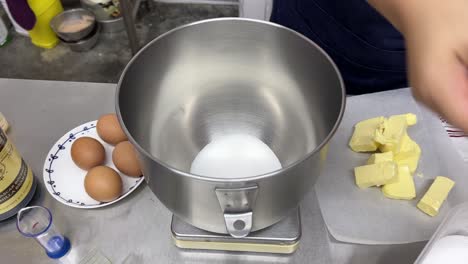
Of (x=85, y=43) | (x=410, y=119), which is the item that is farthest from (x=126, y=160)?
(x=85, y=43)

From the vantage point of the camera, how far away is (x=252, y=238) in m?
0.55

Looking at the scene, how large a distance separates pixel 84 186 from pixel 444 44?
51 cm

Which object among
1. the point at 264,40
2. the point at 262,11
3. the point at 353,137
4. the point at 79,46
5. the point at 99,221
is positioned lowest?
the point at 79,46

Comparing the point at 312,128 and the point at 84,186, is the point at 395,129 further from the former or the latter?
the point at 84,186

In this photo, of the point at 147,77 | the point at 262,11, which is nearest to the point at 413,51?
the point at 147,77

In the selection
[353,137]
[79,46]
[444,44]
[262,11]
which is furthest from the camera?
[79,46]

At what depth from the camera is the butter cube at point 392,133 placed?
2.16ft

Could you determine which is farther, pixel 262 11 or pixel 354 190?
pixel 262 11

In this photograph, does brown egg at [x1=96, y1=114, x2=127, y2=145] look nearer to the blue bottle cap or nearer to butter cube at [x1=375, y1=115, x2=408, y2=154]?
the blue bottle cap

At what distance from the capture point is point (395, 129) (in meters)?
0.67

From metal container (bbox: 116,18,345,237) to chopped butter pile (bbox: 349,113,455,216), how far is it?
0.41ft

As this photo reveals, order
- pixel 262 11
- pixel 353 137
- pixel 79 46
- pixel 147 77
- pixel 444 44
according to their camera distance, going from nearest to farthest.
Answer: pixel 444 44
pixel 147 77
pixel 353 137
pixel 262 11
pixel 79 46

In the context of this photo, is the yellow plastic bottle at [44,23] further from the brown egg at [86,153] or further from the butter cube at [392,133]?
the butter cube at [392,133]

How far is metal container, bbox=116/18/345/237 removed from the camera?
0.49 m
